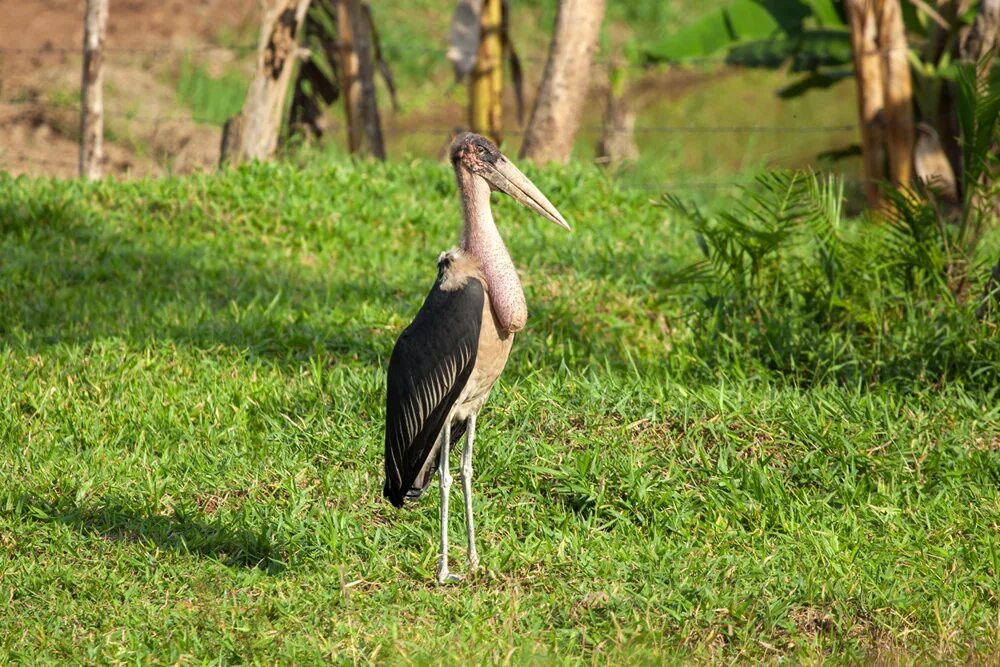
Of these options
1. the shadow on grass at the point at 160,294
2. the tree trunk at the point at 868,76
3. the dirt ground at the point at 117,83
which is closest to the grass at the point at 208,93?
the dirt ground at the point at 117,83

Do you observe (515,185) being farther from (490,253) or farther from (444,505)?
(444,505)

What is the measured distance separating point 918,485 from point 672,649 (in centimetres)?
142

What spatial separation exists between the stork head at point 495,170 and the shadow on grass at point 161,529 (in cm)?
135

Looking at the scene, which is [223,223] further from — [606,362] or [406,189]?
[606,362]

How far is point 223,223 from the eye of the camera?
7090mm

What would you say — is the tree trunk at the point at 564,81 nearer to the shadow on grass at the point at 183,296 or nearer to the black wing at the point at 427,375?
the shadow on grass at the point at 183,296

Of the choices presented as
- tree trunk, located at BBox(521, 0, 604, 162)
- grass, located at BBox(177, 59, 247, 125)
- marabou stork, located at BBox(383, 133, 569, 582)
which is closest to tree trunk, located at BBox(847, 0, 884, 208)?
tree trunk, located at BBox(521, 0, 604, 162)

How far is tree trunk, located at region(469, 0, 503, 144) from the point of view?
886cm

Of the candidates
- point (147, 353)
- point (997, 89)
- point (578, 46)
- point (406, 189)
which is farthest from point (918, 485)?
point (578, 46)

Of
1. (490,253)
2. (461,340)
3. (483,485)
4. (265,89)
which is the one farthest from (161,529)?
(265,89)

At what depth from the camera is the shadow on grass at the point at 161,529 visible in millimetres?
4102

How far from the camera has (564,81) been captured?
27.6 feet

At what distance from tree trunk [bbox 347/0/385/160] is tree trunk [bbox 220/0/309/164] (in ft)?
2.94

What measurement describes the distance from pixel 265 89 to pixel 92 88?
3.44 ft
